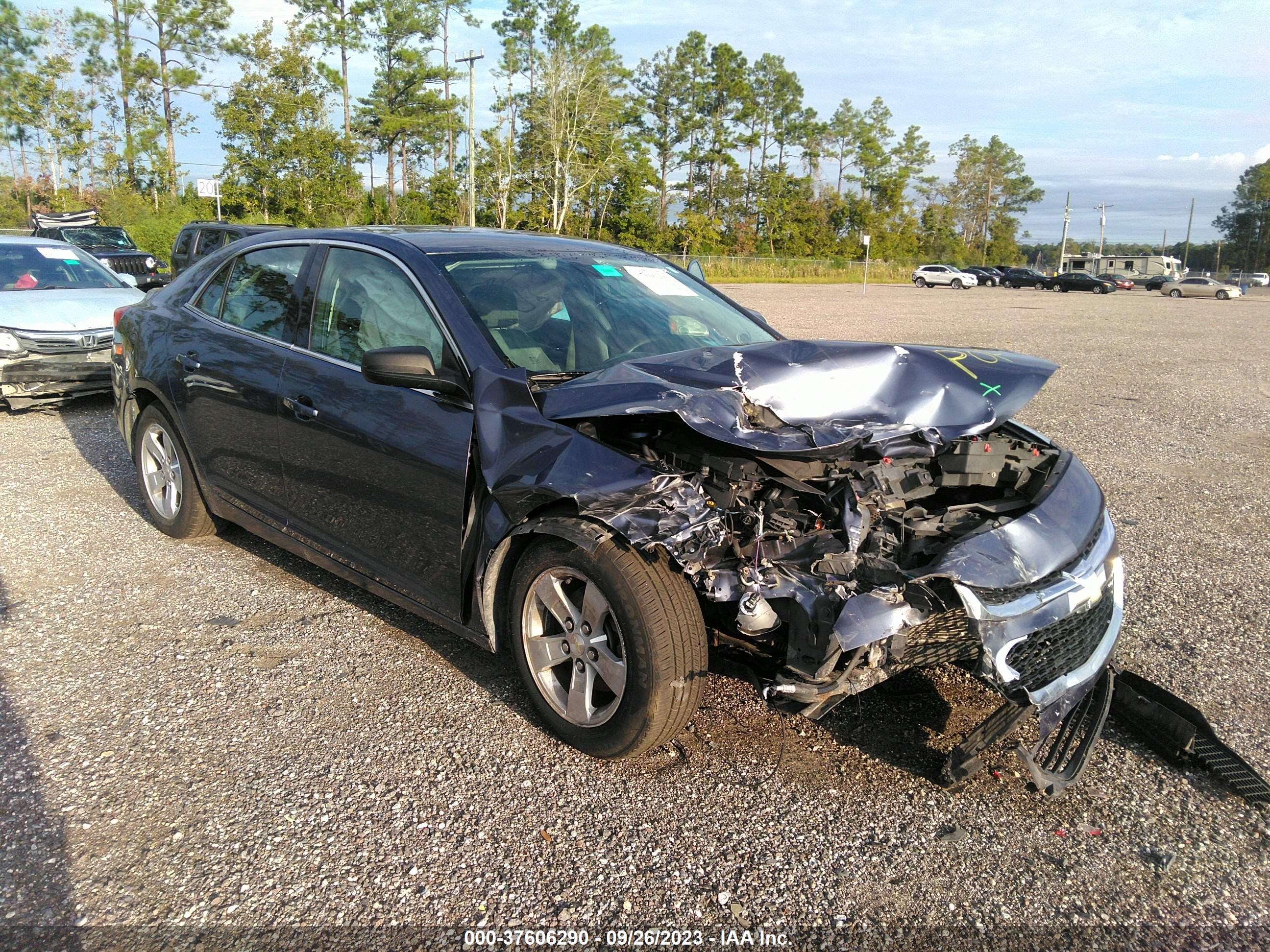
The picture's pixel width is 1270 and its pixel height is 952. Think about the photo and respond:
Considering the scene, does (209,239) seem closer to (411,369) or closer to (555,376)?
(411,369)

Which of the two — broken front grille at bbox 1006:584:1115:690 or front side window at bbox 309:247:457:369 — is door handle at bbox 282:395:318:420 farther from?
broken front grille at bbox 1006:584:1115:690

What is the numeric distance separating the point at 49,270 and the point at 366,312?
25.6ft

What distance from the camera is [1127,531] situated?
5.43 meters

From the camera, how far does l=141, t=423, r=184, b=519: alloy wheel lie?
490cm

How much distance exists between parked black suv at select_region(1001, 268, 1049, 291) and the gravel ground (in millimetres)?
61756

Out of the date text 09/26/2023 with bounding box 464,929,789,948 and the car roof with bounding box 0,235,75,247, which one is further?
the car roof with bounding box 0,235,75,247

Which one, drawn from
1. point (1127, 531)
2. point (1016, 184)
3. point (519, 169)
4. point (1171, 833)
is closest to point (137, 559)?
point (1171, 833)

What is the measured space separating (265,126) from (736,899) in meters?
47.7

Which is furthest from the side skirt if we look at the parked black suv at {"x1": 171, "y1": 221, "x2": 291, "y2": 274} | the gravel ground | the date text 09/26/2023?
the parked black suv at {"x1": 171, "y1": 221, "x2": 291, "y2": 274}

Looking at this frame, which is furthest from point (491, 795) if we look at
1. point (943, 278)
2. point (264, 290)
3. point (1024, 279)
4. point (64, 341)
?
point (1024, 279)

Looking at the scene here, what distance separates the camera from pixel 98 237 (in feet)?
69.4

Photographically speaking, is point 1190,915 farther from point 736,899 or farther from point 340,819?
point 340,819

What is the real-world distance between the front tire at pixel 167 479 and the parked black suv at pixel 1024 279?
205 ft

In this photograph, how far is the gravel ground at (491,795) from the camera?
2350 millimetres
